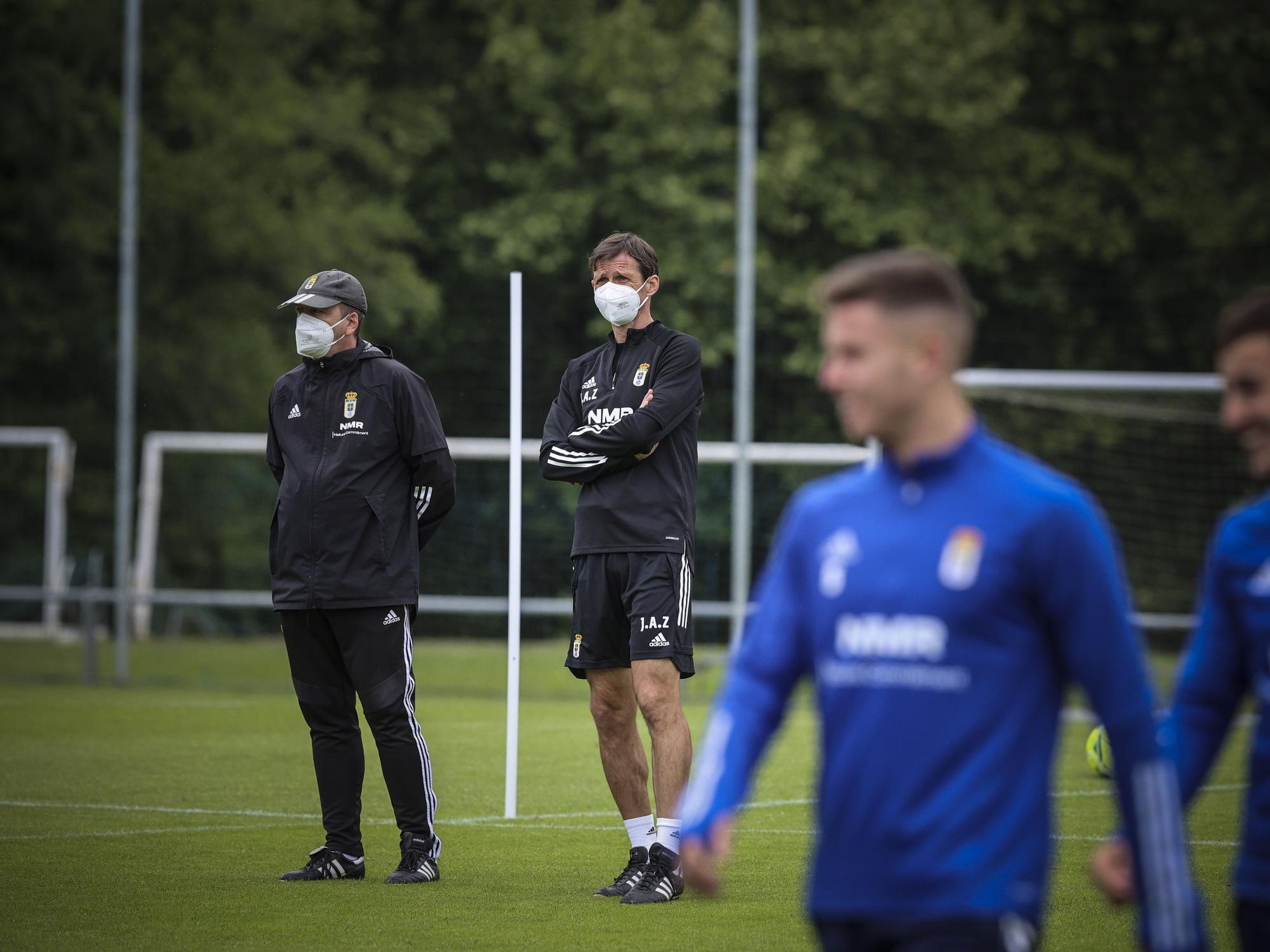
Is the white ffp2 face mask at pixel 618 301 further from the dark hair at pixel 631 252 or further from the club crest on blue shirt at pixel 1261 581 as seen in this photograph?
the club crest on blue shirt at pixel 1261 581

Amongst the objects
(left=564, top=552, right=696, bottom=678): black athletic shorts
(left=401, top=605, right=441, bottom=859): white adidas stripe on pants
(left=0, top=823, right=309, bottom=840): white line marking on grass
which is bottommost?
(left=0, top=823, right=309, bottom=840): white line marking on grass

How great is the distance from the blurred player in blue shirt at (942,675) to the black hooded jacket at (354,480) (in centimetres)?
424

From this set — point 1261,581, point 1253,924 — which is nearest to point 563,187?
point 1261,581

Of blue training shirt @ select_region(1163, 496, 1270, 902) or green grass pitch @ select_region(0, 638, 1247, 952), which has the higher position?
blue training shirt @ select_region(1163, 496, 1270, 902)

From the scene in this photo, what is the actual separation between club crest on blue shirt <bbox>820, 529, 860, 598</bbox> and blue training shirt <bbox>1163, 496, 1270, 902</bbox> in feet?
2.70

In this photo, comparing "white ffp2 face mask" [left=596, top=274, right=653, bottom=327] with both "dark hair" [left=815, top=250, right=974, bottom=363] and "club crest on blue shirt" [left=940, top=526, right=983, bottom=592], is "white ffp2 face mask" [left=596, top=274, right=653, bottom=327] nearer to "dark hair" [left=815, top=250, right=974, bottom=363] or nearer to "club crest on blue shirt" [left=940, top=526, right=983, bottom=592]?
"dark hair" [left=815, top=250, right=974, bottom=363]

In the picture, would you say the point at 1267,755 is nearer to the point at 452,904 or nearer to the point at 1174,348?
the point at 452,904

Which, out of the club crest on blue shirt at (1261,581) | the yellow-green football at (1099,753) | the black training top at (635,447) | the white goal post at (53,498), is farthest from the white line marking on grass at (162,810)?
the white goal post at (53,498)

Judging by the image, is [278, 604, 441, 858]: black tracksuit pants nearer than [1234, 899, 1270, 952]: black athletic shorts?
No

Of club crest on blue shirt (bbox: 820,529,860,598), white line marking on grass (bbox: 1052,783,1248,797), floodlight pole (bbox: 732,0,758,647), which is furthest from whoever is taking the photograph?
floodlight pole (bbox: 732,0,758,647)

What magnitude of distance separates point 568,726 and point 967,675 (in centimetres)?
1192

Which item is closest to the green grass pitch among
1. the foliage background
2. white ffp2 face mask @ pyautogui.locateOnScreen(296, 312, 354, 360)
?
white ffp2 face mask @ pyautogui.locateOnScreen(296, 312, 354, 360)

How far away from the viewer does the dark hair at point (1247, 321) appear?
3432 millimetres

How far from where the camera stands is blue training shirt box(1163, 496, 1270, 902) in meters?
3.38
